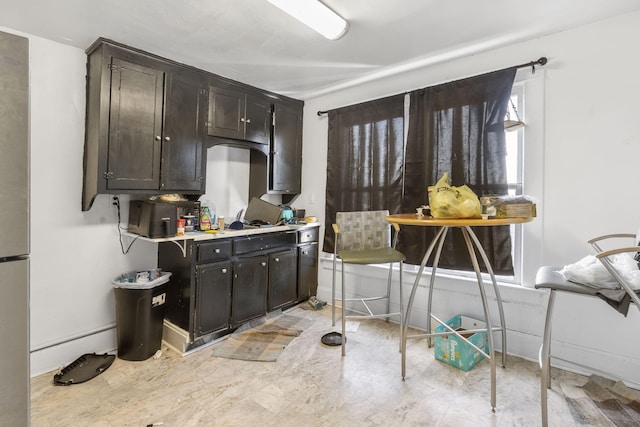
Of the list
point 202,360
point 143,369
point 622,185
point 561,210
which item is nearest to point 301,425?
point 202,360

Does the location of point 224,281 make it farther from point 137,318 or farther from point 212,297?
point 137,318

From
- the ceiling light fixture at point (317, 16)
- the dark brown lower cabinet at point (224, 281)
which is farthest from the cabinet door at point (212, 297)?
the ceiling light fixture at point (317, 16)

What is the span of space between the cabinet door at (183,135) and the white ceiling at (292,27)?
240 mm

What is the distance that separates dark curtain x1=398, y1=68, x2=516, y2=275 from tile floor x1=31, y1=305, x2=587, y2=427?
0.90 m

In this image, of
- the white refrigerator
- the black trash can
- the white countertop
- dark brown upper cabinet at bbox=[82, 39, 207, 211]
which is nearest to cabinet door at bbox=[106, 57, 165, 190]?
dark brown upper cabinet at bbox=[82, 39, 207, 211]

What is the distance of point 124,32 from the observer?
220cm

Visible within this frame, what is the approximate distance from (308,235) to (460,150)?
1.81 metres

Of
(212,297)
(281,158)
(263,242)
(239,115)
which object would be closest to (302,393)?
(212,297)

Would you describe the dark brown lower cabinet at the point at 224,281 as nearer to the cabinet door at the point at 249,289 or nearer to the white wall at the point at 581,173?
the cabinet door at the point at 249,289

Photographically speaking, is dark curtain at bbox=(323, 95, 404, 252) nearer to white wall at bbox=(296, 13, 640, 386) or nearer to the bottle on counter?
white wall at bbox=(296, 13, 640, 386)

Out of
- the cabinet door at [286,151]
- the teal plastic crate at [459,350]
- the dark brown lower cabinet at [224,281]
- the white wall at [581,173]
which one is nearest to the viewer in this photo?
the white wall at [581,173]

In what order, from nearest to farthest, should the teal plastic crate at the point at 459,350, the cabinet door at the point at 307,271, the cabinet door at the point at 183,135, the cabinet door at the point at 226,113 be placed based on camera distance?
the teal plastic crate at the point at 459,350 → the cabinet door at the point at 183,135 → the cabinet door at the point at 226,113 → the cabinet door at the point at 307,271

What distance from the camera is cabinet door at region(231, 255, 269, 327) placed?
2.75 meters

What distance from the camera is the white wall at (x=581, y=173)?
6.70 feet
